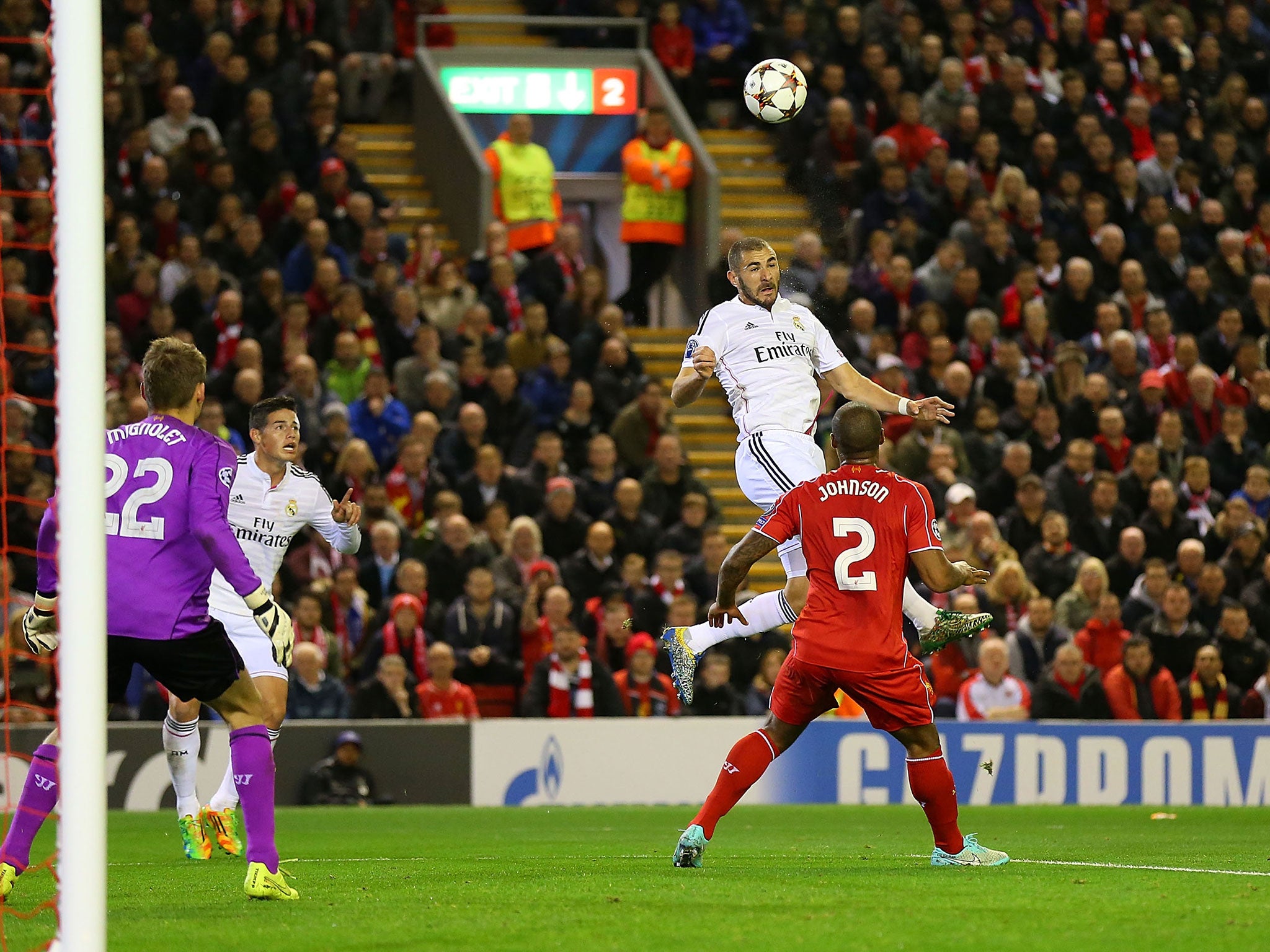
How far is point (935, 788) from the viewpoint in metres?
7.84

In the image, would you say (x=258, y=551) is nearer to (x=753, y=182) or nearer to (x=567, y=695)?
(x=567, y=695)

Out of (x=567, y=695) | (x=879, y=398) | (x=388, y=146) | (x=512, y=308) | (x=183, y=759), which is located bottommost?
(x=567, y=695)

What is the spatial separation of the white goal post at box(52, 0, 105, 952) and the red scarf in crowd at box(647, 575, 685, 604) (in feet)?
34.2

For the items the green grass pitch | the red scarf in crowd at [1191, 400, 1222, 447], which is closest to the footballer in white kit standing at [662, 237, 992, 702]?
the green grass pitch

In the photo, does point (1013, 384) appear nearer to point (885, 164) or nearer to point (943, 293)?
point (943, 293)

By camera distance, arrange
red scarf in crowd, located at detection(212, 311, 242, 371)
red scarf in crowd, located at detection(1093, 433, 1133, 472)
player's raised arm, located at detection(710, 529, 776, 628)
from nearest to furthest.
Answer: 1. player's raised arm, located at detection(710, 529, 776, 628)
2. red scarf in crowd, located at detection(212, 311, 242, 371)
3. red scarf in crowd, located at detection(1093, 433, 1133, 472)

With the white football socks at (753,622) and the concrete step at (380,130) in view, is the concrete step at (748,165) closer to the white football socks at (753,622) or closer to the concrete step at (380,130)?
the concrete step at (380,130)

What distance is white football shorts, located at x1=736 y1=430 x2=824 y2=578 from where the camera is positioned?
409 inches

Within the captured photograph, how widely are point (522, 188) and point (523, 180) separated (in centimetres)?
8

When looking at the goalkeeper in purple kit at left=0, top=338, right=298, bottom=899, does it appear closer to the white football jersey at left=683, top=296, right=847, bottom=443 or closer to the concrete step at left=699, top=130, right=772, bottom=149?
the white football jersey at left=683, top=296, right=847, bottom=443

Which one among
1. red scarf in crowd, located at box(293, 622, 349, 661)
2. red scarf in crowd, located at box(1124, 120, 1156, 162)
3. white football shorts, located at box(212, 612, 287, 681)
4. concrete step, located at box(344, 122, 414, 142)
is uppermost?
red scarf in crowd, located at box(1124, 120, 1156, 162)

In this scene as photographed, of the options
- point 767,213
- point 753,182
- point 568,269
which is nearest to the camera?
point 568,269

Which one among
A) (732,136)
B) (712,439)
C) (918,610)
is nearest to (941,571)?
(918,610)

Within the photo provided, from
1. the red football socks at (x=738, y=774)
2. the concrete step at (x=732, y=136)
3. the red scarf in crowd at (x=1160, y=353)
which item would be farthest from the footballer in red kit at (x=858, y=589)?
the concrete step at (x=732, y=136)
